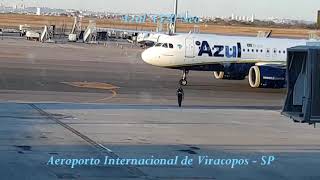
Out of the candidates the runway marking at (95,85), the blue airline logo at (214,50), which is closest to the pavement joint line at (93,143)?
the runway marking at (95,85)

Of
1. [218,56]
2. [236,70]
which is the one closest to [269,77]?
[236,70]

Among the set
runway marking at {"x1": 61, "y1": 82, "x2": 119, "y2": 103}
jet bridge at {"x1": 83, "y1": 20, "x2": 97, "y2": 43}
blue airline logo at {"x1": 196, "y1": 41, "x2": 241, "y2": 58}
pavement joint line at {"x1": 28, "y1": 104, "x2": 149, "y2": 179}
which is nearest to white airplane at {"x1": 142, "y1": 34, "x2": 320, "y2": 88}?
blue airline logo at {"x1": 196, "y1": 41, "x2": 241, "y2": 58}

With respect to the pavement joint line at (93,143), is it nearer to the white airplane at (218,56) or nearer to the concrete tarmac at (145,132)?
the concrete tarmac at (145,132)

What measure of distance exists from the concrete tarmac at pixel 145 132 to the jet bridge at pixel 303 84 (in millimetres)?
1015

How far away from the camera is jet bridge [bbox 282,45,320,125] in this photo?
1261cm

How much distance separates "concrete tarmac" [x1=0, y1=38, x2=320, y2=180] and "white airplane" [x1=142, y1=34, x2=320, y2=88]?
206cm

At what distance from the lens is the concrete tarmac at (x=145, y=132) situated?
12.3 metres

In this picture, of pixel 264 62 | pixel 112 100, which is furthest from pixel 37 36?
pixel 112 100

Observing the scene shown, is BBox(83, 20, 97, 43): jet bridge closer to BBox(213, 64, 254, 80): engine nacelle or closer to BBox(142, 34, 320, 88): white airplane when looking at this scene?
BBox(142, 34, 320, 88): white airplane

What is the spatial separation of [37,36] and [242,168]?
8805 cm

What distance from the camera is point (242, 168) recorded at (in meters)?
12.8

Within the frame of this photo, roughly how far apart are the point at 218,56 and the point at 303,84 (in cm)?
2389

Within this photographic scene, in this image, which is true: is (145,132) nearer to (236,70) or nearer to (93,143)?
(93,143)

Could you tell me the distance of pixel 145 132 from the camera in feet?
57.8
